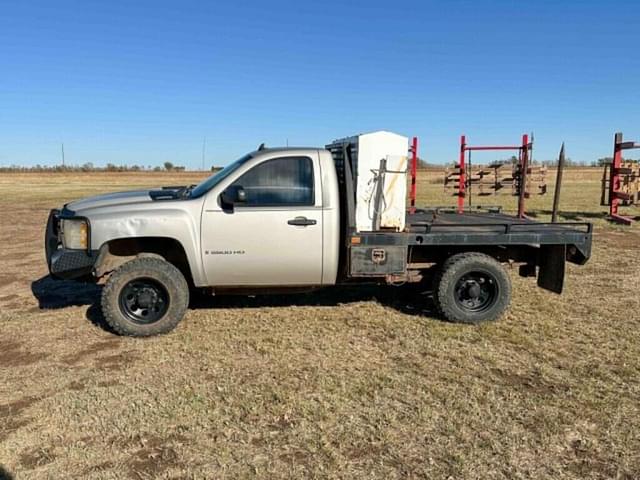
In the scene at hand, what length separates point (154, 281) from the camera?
5.17m

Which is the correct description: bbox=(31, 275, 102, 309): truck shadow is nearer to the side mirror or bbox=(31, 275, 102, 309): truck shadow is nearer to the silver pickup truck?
the silver pickup truck

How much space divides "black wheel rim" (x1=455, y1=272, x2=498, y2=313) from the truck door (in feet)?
5.48

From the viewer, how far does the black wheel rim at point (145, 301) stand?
5172mm

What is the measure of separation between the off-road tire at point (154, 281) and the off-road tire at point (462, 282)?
279 centimetres

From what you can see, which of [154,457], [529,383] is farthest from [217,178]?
[529,383]

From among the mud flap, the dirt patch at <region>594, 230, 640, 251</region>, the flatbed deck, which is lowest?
the dirt patch at <region>594, 230, 640, 251</region>

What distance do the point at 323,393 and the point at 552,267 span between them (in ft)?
11.3

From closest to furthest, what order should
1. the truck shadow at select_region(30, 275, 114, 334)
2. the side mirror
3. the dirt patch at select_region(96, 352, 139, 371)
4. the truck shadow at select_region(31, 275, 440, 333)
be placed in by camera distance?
the dirt patch at select_region(96, 352, 139, 371) → the side mirror → the truck shadow at select_region(30, 275, 114, 334) → the truck shadow at select_region(31, 275, 440, 333)

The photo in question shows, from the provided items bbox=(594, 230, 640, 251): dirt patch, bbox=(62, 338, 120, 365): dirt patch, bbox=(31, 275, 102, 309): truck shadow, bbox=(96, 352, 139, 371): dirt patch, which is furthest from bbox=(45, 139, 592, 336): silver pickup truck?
bbox=(594, 230, 640, 251): dirt patch

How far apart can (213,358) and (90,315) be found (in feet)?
6.97

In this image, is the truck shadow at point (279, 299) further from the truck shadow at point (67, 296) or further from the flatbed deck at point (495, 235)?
the flatbed deck at point (495, 235)

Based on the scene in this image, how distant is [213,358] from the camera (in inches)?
183

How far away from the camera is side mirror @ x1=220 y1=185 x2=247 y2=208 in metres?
4.91

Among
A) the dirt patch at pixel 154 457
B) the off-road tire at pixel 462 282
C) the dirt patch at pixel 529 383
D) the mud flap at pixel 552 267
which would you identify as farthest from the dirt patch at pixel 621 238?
the dirt patch at pixel 154 457
